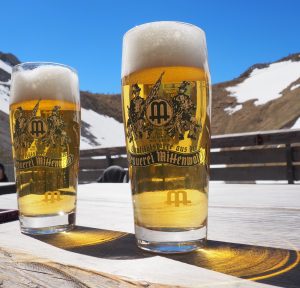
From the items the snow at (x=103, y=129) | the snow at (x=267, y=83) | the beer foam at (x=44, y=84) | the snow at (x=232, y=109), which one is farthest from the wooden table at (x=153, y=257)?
the snow at (x=232, y=109)

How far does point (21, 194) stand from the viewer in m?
0.98

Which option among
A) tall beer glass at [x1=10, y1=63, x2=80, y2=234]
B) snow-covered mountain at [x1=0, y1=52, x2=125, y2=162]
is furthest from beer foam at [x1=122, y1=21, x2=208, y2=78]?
snow-covered mountain at [x1=0, y1=52, x2=125, y2=162]

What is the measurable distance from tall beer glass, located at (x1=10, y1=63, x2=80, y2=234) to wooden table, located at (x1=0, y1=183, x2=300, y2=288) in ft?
0.19

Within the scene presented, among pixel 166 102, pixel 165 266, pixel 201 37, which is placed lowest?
pixel 165 266

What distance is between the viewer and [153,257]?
2.02 ft

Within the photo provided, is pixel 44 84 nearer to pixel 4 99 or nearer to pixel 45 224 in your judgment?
pixel 45 224

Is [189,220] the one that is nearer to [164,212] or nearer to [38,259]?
[164,212]

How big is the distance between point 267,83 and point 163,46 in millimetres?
42311

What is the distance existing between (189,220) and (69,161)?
1.33ft

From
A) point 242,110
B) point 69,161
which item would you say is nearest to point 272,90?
point 242,110

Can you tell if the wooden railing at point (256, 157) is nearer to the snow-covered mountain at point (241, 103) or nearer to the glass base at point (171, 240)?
the glass base at point (171, 240)

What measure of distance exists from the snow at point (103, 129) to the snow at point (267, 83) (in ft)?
45.2

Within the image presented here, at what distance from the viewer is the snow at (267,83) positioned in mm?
37906

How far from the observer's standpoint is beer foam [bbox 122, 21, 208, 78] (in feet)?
2.54
